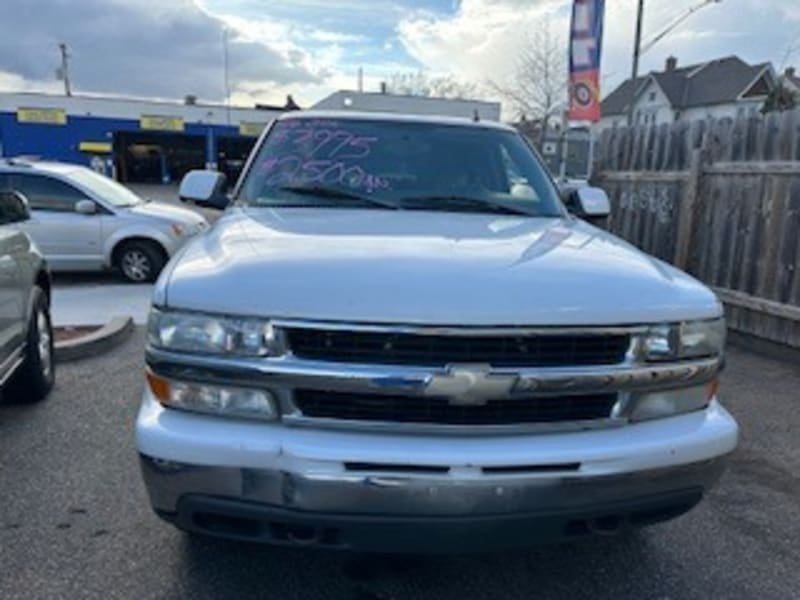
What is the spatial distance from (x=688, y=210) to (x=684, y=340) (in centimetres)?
571

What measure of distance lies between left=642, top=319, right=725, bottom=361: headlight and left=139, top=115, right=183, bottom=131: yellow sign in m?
43.4

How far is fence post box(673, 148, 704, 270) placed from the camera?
770 centimetres

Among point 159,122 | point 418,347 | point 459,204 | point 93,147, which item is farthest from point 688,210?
point 159,122

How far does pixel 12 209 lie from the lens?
173 inches

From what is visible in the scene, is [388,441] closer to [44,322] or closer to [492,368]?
[492,368]

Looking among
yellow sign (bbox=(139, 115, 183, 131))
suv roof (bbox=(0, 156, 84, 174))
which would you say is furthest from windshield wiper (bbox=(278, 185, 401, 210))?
yellow sign (bbox=(139, 115, 183, 131))

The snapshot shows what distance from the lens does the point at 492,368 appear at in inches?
92.4

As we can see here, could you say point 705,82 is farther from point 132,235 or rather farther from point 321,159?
point 321,159

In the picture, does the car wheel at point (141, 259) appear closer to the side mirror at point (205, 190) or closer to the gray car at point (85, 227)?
the gray car at point (85, 227)

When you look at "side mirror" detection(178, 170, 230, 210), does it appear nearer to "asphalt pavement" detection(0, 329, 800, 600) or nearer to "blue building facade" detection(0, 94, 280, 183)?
"asphalt pavement" detection(0, 329, 800, 600)

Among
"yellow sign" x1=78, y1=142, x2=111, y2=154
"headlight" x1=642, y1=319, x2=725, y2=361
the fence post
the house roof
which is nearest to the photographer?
"headlight" x1=642, y1=319, x2=725, y2=361

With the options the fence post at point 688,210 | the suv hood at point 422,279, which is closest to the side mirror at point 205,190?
the suv hood at point 422,279

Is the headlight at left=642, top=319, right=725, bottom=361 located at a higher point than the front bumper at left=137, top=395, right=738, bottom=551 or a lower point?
higher

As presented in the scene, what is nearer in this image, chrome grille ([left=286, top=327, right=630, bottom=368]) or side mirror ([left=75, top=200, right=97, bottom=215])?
chrome grille ([left=286, top=327, right=630, bottom=368])
